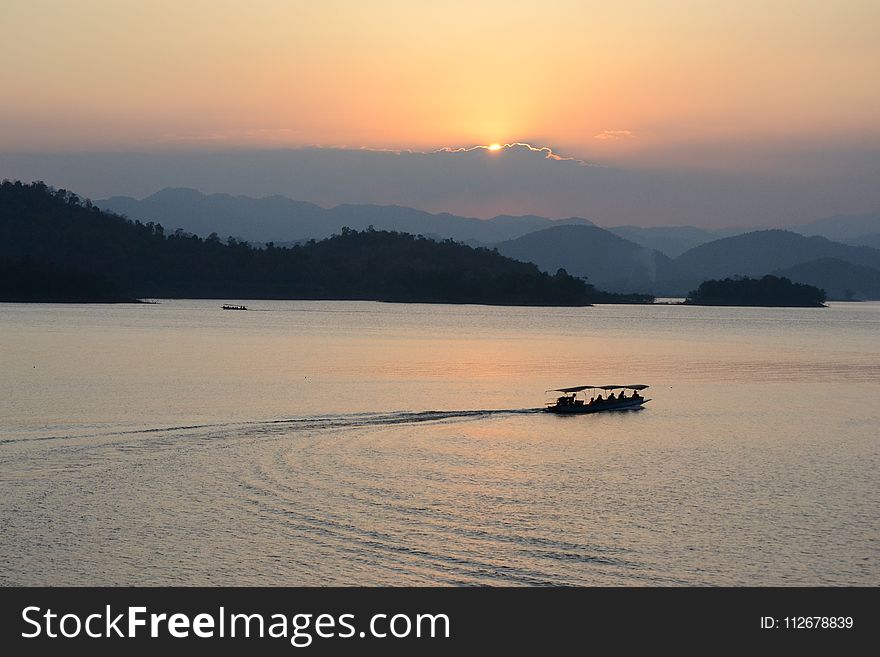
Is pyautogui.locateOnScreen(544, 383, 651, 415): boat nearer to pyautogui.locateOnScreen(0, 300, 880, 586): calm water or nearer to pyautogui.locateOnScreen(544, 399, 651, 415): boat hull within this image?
pyautogui.locateOnScreen(544, 399, 651, 415): boat hull

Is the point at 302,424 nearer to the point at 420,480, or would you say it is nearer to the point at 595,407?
the point at 420,480

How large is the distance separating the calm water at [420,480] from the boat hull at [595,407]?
1.57 metres

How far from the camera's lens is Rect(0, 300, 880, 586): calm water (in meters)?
32.4

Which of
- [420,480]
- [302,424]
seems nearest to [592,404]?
[302,424]

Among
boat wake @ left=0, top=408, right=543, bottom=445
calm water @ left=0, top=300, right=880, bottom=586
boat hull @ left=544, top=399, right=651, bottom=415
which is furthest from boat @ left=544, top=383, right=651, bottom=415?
boat wake @ left=0, top=408, right=543, bottom=445

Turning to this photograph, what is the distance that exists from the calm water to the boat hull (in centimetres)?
157

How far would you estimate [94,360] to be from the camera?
103 meters

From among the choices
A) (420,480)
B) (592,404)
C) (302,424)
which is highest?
(592,404)

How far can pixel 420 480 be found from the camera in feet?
147

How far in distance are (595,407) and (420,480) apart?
95.6 feet

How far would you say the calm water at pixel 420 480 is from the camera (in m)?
32.4

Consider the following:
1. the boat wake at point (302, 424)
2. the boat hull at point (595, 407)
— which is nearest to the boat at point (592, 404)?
the boat hull at point (595, 407)

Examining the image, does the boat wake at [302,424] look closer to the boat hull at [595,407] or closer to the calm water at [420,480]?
the calm water at [420,480]
